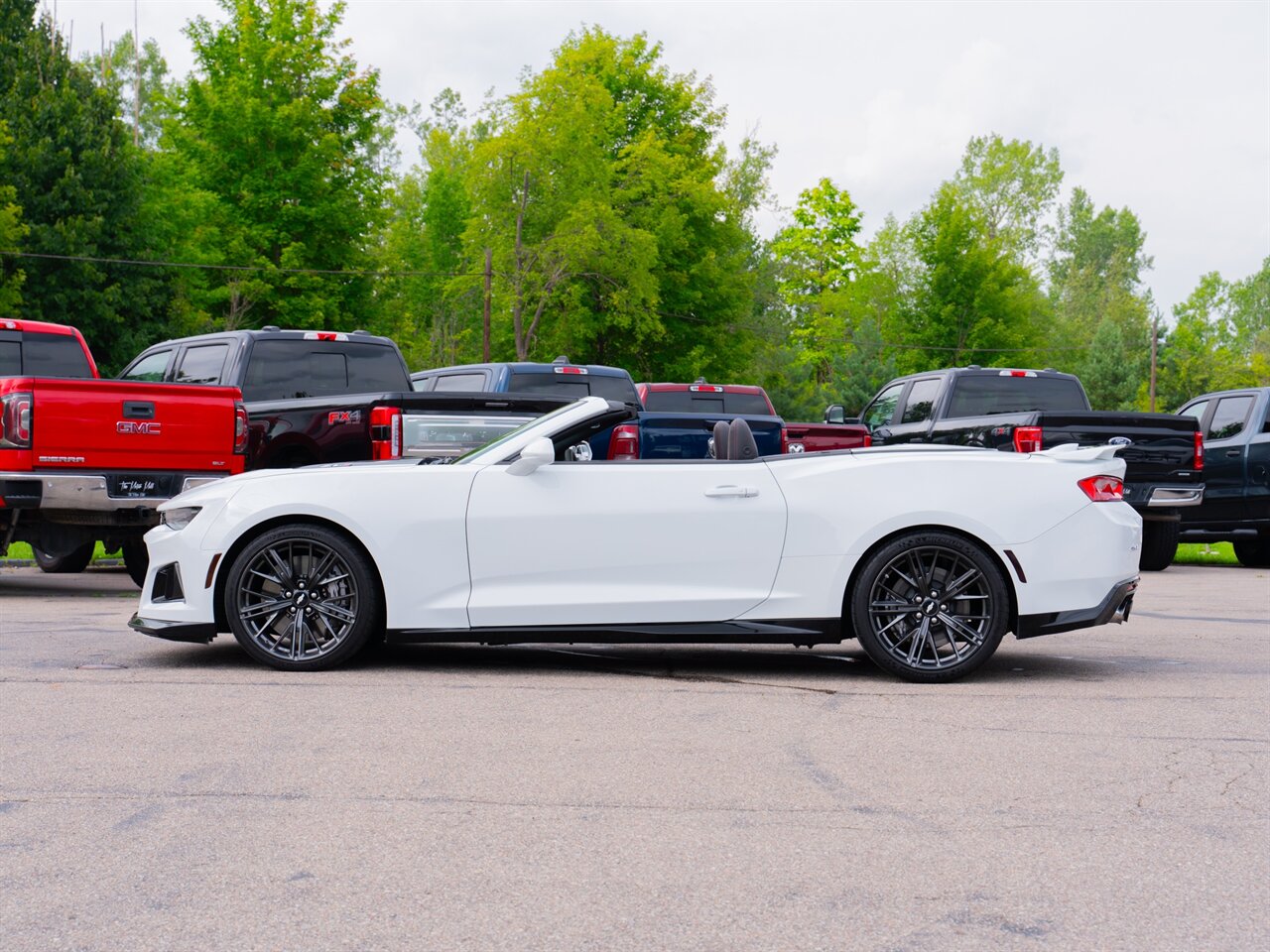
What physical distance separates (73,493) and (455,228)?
59.9m

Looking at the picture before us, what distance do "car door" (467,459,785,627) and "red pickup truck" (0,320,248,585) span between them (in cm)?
471

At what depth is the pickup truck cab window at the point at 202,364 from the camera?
44.8ft

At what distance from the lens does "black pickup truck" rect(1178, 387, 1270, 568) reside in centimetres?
1734

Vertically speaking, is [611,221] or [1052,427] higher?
[611,221]

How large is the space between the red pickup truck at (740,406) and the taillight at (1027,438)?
6.03 ft

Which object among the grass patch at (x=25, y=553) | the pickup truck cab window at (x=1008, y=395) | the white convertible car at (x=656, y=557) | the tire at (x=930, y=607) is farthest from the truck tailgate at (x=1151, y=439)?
the grass patch at (x=25, y=553)

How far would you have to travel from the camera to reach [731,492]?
7637mm

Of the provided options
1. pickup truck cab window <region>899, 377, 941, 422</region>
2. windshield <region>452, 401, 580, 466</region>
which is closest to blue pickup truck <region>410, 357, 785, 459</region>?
windshield <region>452, 401, 580, 466</region>

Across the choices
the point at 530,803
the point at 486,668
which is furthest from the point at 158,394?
the point at 530,803

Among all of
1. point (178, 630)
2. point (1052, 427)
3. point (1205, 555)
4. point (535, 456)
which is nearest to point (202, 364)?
point (178, 630)

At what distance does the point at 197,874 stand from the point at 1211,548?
70.8ft

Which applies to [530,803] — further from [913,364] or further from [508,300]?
[913,364]

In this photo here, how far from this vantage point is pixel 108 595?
12281 mm

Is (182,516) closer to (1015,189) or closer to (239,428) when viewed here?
(239,428)
